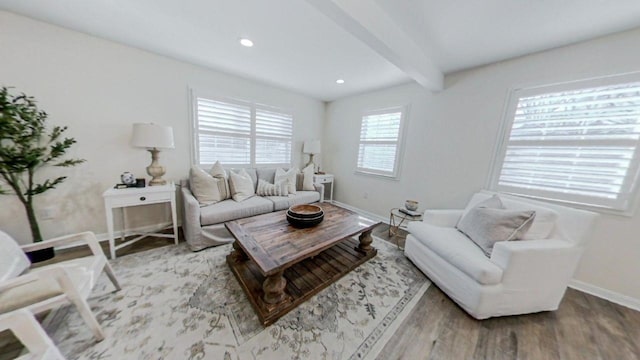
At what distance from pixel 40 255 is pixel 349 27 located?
138 inches

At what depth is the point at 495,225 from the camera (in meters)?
1.68

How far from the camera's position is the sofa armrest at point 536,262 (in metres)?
1.41

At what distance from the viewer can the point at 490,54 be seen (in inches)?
80.4

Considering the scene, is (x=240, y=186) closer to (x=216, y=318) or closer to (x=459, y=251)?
(x=216, y=318)

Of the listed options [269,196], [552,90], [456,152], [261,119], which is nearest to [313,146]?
[261,119]

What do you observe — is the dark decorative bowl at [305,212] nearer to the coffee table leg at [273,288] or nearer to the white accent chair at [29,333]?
the coffee table leg at [273,288]

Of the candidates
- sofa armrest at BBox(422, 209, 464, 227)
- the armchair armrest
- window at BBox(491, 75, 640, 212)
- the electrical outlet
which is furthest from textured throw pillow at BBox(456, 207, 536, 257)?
the electrical outlet

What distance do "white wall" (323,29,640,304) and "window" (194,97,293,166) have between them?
115cm

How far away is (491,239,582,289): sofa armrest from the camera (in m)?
1.41

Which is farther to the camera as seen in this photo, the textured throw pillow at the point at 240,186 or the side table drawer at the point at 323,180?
the side table drawer at the point at 323,180

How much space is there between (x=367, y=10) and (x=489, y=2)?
88cm

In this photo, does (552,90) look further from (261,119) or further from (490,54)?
(261,119)

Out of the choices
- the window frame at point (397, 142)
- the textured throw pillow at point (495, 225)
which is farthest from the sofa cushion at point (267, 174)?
the textured throw pillow at point (495, 225)

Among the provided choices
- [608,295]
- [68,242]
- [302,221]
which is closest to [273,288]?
[302,221]
